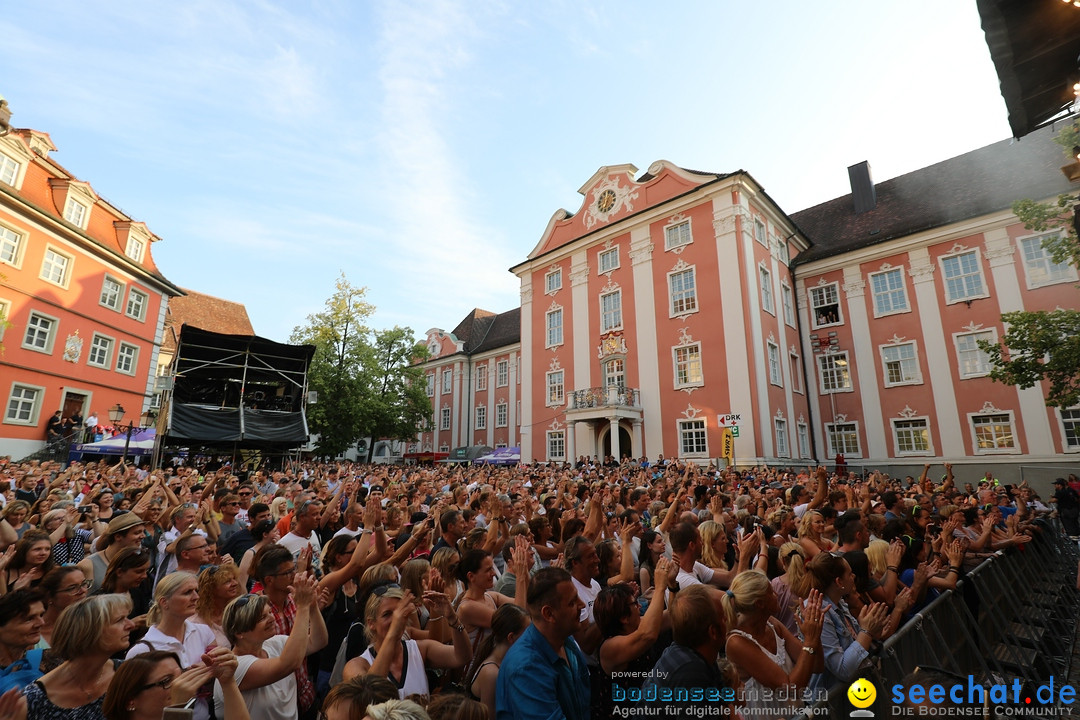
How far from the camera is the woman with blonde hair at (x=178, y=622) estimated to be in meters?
2.92

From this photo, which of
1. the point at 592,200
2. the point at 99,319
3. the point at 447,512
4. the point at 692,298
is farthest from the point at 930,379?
the point at 99,319

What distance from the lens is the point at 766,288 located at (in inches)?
1019

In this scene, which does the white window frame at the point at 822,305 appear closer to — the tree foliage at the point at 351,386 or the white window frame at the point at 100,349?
the tree foliage at the point at 351,386

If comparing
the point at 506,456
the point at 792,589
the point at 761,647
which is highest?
the point at 506,456

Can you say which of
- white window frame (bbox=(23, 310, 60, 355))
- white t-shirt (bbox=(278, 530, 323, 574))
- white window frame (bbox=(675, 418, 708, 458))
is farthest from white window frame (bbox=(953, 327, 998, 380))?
white window frame (bbox=(23, 310, 60, 355))

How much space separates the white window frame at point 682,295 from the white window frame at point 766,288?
3.02 metres

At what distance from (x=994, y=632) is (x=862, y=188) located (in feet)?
102

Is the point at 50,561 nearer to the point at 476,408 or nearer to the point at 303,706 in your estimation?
the point at 303,706

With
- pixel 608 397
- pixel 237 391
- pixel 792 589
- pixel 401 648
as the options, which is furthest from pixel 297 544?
pixel 608 397

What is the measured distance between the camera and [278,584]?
3443mm

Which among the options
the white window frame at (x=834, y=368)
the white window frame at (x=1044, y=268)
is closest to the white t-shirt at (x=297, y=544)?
the white window frame at (x=834, y=368)

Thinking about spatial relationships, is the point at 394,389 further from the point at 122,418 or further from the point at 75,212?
the point at 75,212

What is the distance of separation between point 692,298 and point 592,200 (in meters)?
9.63

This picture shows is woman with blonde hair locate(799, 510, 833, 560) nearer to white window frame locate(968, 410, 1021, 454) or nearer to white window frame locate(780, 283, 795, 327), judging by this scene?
white window frame locate(968, 410, 1021, 454)
